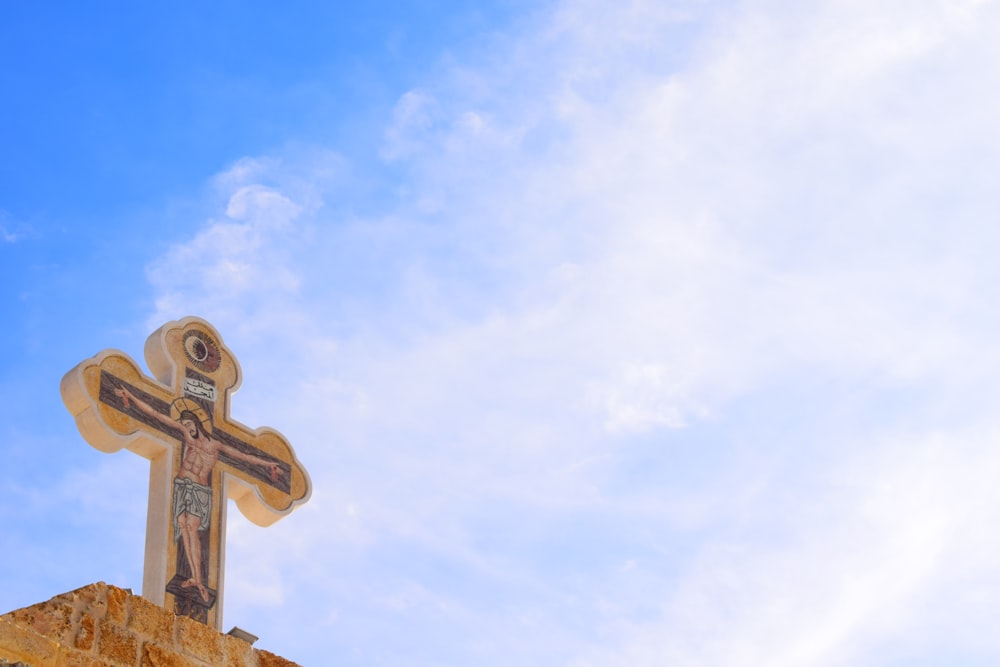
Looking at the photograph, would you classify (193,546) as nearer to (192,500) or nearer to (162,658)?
(192,500)

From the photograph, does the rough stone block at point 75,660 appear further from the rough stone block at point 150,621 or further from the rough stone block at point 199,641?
the rough stone block at point 199,641

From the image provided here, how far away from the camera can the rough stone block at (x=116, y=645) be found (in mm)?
4914

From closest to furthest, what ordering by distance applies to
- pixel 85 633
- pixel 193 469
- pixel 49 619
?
pixel 49 619 → pixel 85 633 → pixel 193 469

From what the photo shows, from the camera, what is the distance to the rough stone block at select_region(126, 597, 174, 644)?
16.8 ft

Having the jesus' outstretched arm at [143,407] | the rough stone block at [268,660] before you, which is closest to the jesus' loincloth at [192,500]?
the jesus' outstretched arm at [143,407]

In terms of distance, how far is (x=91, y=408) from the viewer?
6.51 m

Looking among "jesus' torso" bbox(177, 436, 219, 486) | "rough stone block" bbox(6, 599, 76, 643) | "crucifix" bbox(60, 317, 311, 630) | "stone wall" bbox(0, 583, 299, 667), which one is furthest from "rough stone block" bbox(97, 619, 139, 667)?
"jesus' torso" bbox(177, 436, 219, 486)

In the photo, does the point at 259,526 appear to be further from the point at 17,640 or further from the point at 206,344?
the point at 17,640

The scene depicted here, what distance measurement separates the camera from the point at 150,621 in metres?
5.21

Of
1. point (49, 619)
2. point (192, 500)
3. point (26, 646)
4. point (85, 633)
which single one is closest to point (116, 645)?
point (85, 633)

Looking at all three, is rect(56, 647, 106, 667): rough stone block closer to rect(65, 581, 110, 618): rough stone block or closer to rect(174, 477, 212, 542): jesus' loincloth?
rect(65, 581, 110, 618): rough stone block

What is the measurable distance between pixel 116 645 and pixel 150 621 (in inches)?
9.7

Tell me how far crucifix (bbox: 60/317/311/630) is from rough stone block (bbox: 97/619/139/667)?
4.16 ft

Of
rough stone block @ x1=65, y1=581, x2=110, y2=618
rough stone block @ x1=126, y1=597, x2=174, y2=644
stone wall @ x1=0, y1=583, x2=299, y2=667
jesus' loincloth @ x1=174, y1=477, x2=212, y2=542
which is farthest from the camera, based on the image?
jesus' loincloth @ x1=174, y1=477, x2=212, y2=542
